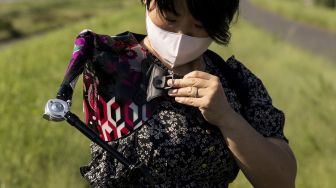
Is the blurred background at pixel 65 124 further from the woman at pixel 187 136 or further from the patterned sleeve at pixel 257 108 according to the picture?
the woman at pixel 187 136

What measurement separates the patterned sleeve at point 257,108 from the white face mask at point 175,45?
18 cm

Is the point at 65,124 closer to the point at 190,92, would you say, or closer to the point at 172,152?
the point at 172,152

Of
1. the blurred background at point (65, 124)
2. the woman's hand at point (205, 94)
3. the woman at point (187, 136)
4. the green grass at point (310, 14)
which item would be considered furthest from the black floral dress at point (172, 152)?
the green grass at point (310, 14)

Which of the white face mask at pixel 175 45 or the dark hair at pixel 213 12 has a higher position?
the dark hair at pixel 213 12

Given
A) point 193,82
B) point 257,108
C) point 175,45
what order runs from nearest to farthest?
point 193,82 → point 175,45 → point 257,108

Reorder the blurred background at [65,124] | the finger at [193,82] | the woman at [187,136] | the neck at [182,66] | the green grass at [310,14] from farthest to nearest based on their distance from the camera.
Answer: the green grass at [310,14], the blurred background at [65,124], the neck at [182,66], the woman at [187,136], the finger at [193,82]

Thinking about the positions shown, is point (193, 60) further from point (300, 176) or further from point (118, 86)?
point (300, 176)

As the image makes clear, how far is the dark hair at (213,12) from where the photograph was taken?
5.64 feet

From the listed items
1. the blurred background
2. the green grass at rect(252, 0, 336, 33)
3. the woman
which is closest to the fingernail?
the woman

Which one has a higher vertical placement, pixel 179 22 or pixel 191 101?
pixel 179 22

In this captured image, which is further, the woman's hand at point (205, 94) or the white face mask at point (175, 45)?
the white face mask at point (175, 45)

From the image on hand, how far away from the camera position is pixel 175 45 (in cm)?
177

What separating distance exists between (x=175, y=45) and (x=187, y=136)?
0.75 ft

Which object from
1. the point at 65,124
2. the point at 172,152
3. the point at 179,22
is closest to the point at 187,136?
the point at 172,152
